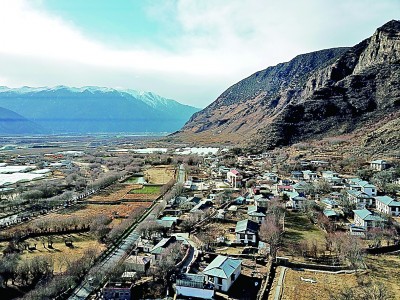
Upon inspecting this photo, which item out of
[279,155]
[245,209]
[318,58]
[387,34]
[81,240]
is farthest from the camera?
[318,58]

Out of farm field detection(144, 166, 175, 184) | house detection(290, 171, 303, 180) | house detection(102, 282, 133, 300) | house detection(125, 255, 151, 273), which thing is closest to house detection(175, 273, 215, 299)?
house detection(102, 282, 133, 300)

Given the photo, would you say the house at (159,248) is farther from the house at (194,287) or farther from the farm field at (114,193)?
the farm field at (114,193)

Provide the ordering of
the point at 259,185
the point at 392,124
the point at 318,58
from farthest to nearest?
1. the point at 318,58
2. the point at 392,124
3. the point at 259,185

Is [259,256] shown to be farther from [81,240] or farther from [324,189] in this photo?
[324,189]

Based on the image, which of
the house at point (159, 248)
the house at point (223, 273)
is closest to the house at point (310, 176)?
the house at point (159, 248)

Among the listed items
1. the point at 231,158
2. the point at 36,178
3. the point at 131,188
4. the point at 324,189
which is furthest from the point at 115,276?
the point at 231,158

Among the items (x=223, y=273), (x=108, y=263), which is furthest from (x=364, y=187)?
(x=108, y=263)
